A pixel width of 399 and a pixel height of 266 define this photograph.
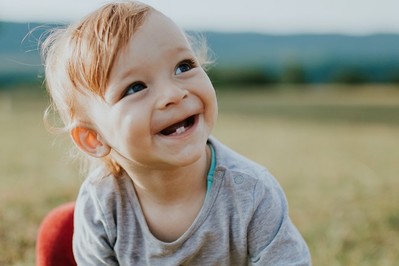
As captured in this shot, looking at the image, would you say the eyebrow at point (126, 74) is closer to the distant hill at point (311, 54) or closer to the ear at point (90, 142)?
the ear at point (90, 142)

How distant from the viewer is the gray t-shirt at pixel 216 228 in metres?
1.73

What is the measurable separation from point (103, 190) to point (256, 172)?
45cm

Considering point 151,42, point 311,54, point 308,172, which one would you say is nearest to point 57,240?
point 151,42

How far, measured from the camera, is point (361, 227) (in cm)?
272

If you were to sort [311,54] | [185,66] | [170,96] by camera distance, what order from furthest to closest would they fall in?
[311,54], [185,66], [170,96]

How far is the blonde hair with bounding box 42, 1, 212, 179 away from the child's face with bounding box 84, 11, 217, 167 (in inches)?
1.1

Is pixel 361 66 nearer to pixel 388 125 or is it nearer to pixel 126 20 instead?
pixel 388 125

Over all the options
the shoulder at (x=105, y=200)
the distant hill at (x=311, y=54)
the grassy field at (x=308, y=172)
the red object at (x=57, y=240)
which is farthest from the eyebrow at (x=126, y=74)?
the distant hill at (x=311, y=54)

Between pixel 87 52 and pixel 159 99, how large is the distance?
0.23 m

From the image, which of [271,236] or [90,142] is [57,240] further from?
[271,236]

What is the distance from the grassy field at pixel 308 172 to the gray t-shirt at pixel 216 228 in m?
0.46

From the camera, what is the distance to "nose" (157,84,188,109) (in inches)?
61.4

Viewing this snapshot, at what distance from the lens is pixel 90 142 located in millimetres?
1802

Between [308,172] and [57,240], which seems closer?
[57,240]
